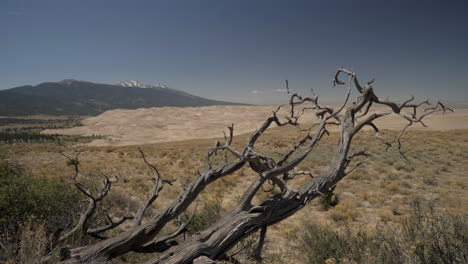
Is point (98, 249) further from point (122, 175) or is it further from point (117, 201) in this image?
point (122, 175)

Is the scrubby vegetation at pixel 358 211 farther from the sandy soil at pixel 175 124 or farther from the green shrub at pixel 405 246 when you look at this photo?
the sandy soil at pixel 175 124

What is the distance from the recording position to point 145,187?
959 centimetres

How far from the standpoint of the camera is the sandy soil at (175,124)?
49.8m

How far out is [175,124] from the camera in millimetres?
70812

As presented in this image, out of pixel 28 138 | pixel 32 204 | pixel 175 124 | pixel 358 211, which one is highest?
pixel 32 204

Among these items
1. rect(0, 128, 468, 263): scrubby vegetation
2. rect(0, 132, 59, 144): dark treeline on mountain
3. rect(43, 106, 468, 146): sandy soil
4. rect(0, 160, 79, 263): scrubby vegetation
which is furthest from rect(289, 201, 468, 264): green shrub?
rect(0, 132, 59, 144): dark treeline on mountain

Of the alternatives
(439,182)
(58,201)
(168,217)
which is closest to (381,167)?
(439,182)

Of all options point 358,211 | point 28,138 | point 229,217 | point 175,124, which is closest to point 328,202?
point 358,211

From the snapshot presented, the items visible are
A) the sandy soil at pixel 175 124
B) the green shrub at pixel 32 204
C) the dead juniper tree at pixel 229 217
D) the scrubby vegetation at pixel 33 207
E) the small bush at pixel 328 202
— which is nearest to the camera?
the dead juniper tree at pixel 229 217

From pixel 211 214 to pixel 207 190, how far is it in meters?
4.31

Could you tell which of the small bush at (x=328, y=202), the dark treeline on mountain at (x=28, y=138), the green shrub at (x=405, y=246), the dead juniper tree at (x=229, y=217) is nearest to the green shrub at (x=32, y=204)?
the dead juniper tree at (x=229, y=217)

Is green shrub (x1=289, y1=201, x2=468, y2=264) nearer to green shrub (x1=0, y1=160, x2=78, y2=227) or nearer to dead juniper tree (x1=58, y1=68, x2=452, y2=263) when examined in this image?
dead juniper tree (x1=58, y1=68, x2=452, y2=263)

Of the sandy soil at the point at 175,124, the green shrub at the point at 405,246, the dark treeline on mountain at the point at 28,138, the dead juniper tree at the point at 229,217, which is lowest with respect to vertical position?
the dark treeline on mountain at the point at 28,138

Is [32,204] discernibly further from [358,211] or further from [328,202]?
[358,211]
